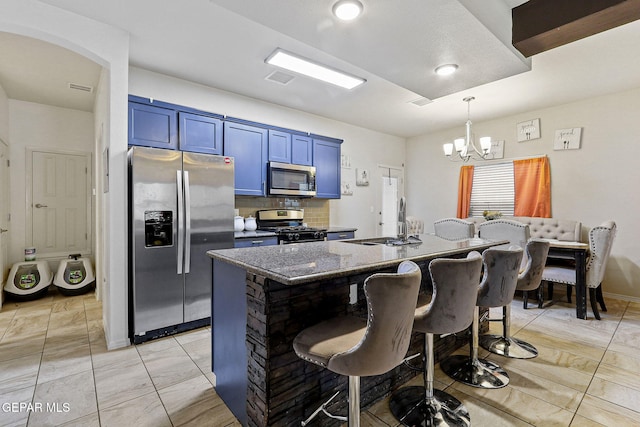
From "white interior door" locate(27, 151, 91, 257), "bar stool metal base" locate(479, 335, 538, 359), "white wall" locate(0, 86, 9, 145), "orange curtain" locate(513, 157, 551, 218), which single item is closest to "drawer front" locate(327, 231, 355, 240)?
"bar stool metal base" locate(479, 335, 538, 359)

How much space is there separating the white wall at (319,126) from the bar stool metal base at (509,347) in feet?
10.3

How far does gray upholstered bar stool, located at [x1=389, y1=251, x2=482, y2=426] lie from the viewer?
62.2 inches

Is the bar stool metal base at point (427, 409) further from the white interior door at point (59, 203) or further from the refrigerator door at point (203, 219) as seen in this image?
the white interior door at point (59, 203)

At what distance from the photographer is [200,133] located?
138 inches

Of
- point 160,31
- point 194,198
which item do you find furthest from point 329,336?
point 160,31

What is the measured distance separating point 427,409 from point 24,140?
19.5 feet

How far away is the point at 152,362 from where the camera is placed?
2418 millimetres

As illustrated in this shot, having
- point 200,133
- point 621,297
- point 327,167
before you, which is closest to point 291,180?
point 327,167

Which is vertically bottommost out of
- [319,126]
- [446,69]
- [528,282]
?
[528,282]

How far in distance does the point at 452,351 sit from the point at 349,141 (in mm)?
4041

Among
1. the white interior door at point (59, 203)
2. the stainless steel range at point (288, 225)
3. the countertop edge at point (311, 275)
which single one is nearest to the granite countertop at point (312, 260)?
the countertop edge at point (311, 275)

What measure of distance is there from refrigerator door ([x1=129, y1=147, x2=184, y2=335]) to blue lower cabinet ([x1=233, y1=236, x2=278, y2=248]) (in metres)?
0.67

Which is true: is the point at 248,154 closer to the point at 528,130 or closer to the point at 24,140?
the point at 24,140

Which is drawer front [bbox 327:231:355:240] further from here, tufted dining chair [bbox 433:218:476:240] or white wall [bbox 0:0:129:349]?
white wall [bbox 0:0:129:349]
